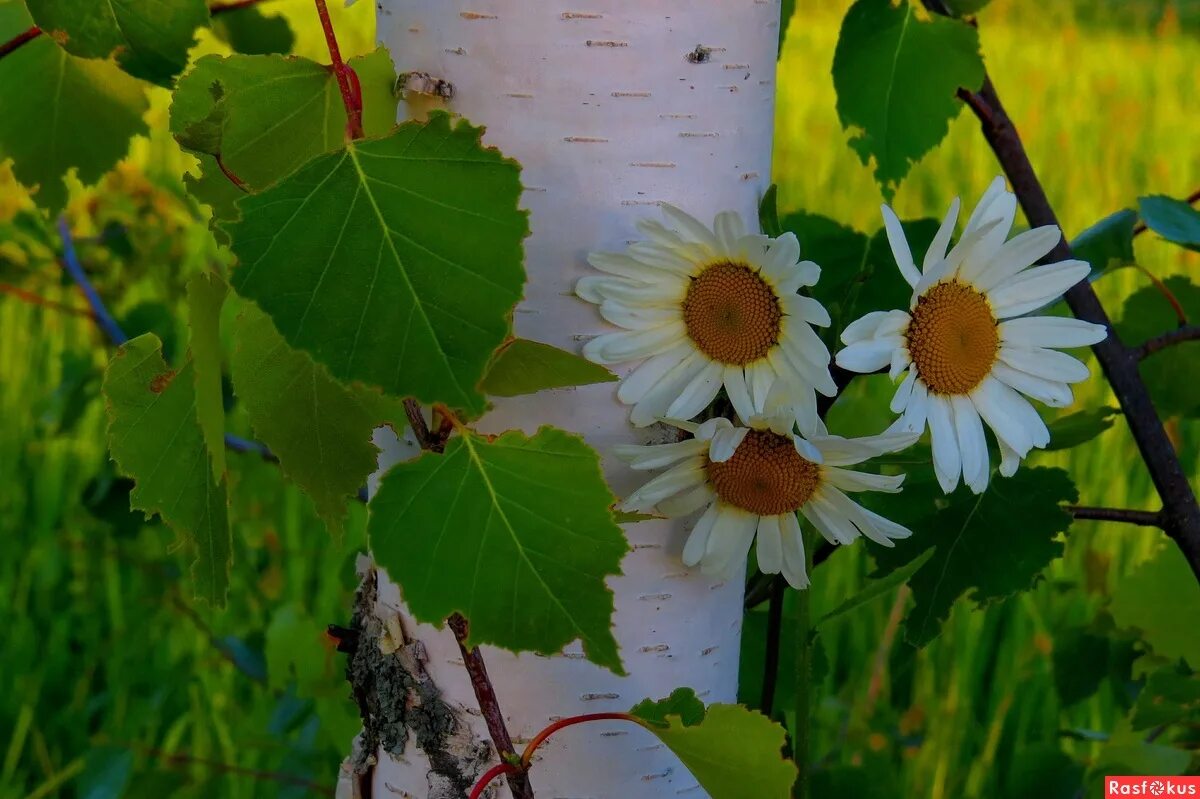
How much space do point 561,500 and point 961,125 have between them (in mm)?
2867

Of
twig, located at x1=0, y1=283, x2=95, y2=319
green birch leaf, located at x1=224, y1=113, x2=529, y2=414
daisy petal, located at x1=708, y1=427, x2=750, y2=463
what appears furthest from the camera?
twig, located at x1=0, y1=283, x2=95, y2=319

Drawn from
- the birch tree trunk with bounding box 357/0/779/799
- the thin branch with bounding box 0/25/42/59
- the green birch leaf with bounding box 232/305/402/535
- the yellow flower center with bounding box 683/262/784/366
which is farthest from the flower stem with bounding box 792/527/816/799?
the thin branch with bounding box 0/25/42/59

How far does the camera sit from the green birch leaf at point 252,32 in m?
0.99

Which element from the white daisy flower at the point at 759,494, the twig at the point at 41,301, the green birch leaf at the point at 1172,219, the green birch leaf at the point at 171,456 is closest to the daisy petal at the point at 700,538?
the white daisy flower at the point at 759,494

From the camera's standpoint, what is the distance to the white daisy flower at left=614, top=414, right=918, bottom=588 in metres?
0.55

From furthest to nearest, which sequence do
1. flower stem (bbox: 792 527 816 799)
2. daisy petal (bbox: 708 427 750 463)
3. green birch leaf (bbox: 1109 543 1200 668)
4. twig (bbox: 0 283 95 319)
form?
twig (bbox: 0 283 95 319)
green birch leaf (bbox: 1109 543 1200 668)
flower stem (bbox: 792 527 816 799)
daisy petal (bbox: 708 427 750 463)

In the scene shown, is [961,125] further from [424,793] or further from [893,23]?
[424,793]

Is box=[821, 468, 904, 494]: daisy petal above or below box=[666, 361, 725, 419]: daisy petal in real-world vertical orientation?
below

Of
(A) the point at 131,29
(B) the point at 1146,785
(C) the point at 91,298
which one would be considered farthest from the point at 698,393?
(C) the point at 91,298

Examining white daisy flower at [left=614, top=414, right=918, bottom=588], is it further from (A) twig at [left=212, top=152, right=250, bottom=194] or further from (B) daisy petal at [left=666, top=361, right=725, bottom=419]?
(A) twig at [left=212, top=152, right=250, bottom=194]

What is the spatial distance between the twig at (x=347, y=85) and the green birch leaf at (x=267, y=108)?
4 cm

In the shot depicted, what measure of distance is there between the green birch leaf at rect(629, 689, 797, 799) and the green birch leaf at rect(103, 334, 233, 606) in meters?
0.20

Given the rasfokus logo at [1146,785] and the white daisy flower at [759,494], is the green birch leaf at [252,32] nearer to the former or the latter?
the white daisy flower at [759,494]

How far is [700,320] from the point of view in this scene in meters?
0.55
